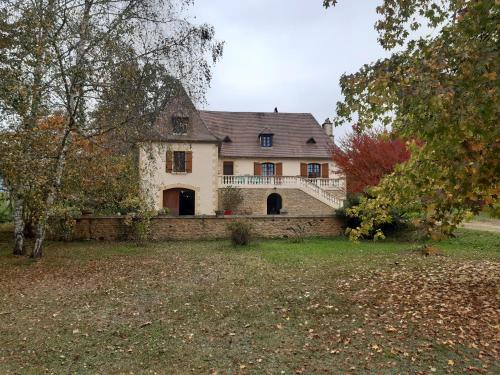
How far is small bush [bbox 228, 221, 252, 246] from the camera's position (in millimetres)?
14539

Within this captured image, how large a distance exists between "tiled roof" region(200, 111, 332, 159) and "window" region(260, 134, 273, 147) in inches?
9.7

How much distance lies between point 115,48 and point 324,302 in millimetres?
8149

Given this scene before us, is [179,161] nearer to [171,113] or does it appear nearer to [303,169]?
[303,169]

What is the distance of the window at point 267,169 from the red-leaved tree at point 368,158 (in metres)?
9.82

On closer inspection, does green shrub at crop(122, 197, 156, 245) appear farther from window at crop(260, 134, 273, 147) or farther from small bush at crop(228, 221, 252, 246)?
window at crop(260, 134, 273, 147)

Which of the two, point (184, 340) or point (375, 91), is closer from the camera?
point (375, 91)

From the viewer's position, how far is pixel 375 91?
413 cm

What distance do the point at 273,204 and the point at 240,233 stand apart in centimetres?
1229

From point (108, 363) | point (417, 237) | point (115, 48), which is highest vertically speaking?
point (115, 48)

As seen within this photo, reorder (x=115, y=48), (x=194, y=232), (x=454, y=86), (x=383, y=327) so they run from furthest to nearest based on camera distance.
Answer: (x=194, y=232) → (x=115, y=48) → (x=383, y=327) → (x=454, y=86)

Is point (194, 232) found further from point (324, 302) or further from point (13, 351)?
point (13, 351)

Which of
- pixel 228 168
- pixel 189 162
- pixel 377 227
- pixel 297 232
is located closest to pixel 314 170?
pixel 228 168

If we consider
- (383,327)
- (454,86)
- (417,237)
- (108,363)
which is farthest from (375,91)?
(108,363)

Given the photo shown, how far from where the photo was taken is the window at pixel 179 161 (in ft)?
80.0
